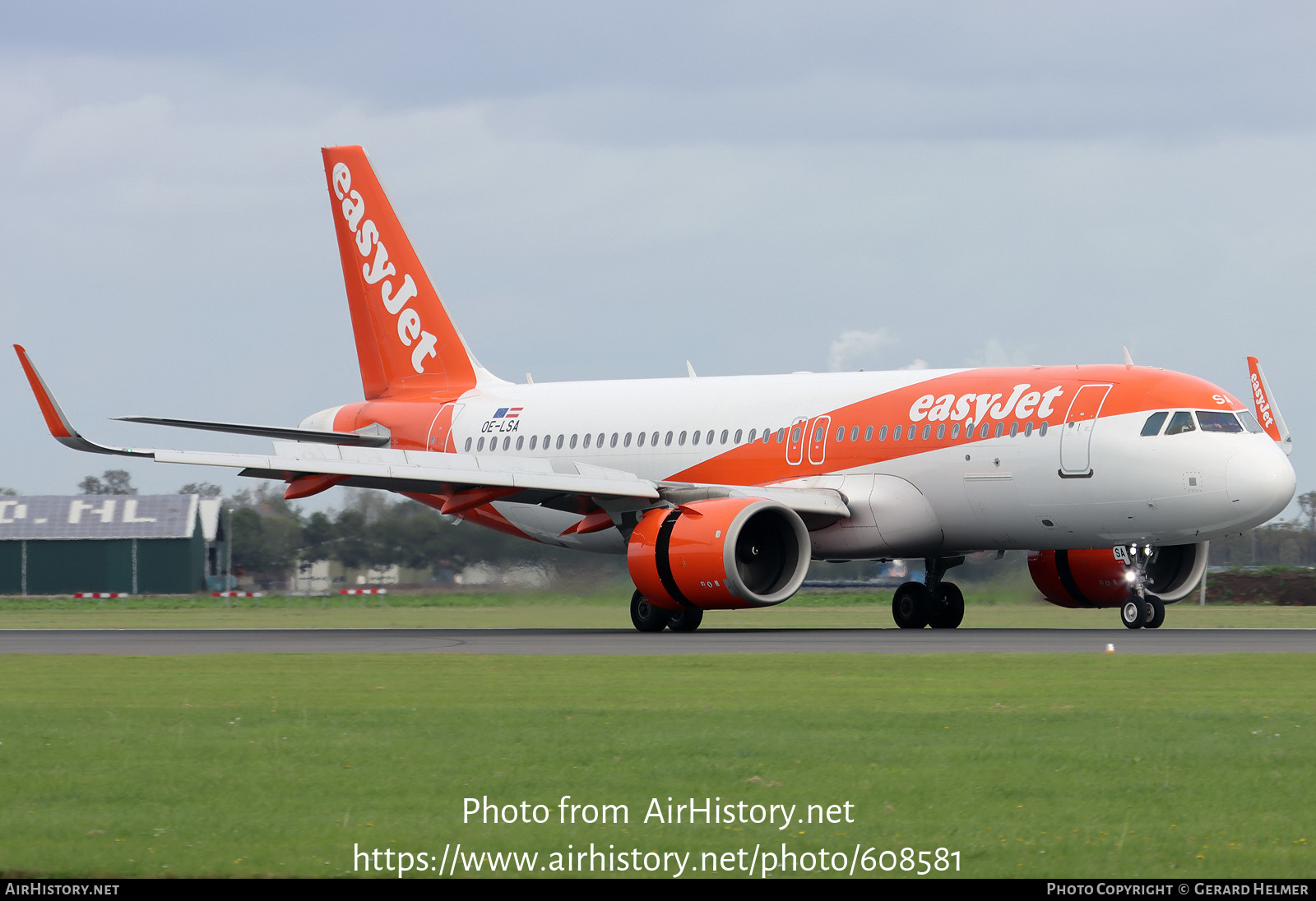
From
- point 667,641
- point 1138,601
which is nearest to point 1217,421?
point 1138,601

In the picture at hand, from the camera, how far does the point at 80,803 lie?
9688 millimetres

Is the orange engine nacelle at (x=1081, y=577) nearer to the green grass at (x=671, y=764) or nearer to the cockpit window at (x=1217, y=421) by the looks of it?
the cockpit window at (x=1217, y=421)

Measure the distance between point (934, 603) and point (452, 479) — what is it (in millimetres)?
8683

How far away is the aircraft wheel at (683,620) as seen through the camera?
97.1 feet

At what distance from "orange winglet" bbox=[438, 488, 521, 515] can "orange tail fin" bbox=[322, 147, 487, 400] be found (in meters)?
6.94

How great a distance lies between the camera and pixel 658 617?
96.8 feet

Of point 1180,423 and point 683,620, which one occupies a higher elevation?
point 1180,423

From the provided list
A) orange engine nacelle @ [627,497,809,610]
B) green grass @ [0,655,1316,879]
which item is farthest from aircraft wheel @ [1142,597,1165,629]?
green grass @ [0,655,1316,879]

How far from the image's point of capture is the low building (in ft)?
214

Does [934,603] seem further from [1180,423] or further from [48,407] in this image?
[48,407]

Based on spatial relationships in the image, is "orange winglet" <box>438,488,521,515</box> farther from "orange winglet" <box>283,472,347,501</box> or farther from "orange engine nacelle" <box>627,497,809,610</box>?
"orange engine nacelle" <box>627,497,809,610</box>

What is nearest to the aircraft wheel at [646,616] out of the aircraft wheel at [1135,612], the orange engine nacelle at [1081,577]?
the orange engine nacelle at [1081,577]
